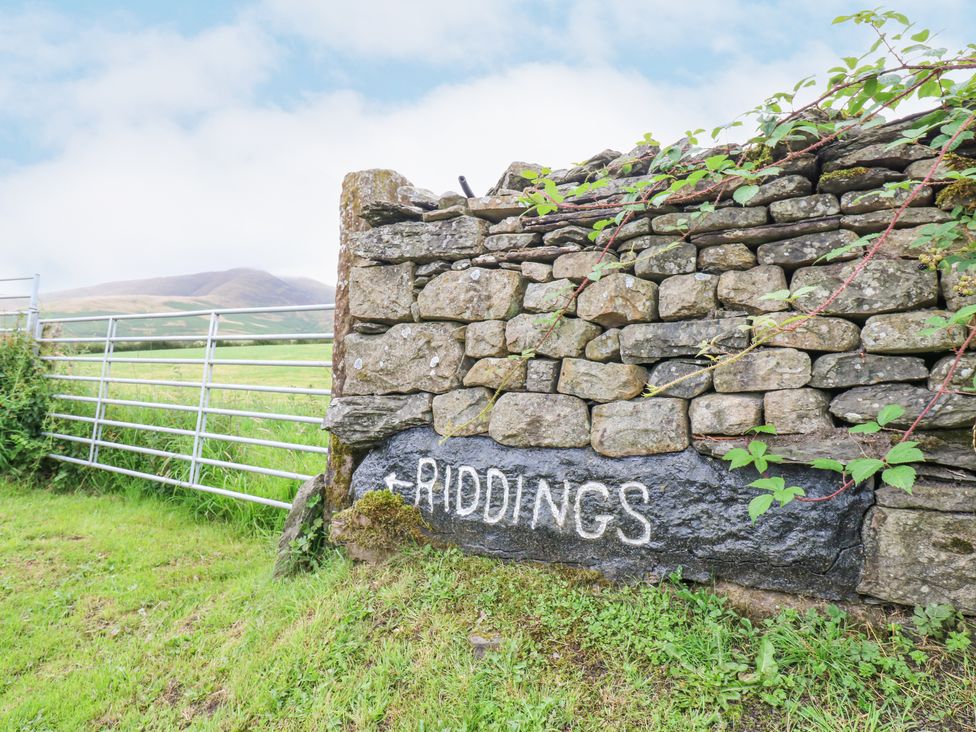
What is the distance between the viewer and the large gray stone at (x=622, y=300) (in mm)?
2336

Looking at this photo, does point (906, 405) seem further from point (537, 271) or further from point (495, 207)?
point (495, 207)

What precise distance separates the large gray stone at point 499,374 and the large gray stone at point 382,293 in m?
0.50

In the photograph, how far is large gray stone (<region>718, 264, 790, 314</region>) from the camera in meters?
2.12

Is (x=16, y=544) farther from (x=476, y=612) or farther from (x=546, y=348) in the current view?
(x=546, y=348)

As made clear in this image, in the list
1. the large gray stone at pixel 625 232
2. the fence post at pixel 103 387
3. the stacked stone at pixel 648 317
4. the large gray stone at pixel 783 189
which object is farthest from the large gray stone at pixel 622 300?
the fence post at pixel 103 387

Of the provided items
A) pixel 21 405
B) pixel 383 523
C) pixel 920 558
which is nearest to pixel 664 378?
pixel 920 558

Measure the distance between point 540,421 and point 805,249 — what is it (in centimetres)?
127

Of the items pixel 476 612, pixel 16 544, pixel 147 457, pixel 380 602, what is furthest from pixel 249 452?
pixel 476 612

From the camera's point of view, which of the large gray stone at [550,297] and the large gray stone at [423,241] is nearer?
the large gray stone at [550,297]

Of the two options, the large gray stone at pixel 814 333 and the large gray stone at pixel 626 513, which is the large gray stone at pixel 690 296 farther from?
the large gray stone at pixel 626 513

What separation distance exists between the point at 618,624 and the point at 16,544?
13.3 ft

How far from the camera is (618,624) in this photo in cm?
210

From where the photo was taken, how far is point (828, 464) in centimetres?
188

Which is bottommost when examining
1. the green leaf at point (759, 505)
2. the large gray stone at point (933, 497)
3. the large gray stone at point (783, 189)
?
the green leaf at point (759, 505)
